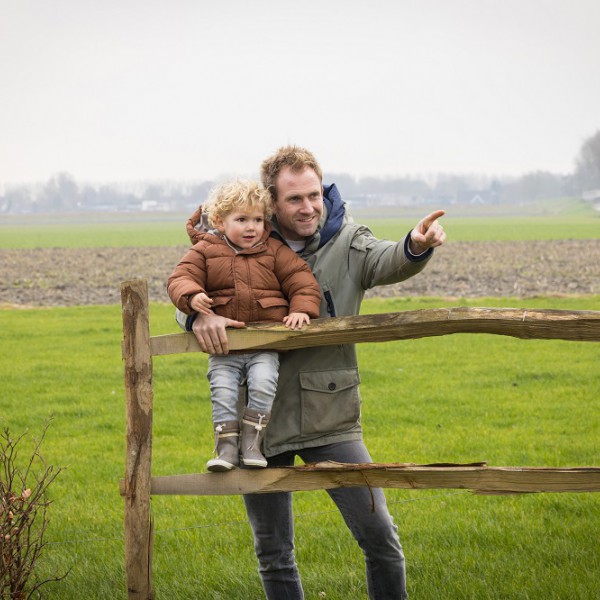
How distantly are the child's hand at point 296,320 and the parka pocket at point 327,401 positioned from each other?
0.35 metres

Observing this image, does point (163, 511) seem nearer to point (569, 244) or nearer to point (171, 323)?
point (171, 323)

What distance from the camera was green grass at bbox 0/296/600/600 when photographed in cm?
657

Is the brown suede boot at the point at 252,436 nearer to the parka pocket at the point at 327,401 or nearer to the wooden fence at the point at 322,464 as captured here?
the wooden fence at the point at 322,464

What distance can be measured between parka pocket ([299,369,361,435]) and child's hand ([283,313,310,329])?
354 mm

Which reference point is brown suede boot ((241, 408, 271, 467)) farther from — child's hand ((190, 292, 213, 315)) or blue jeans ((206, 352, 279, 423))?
child's hand ((190, 292, 213, 315))

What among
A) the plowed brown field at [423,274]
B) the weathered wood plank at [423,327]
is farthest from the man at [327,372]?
the plowed brown field at [423,274]

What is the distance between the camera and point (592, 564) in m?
6.61

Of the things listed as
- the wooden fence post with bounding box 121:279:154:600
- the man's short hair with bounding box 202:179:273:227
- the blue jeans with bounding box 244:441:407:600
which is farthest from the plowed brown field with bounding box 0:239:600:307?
the wooden fence post with bounding box 121:279:154:600

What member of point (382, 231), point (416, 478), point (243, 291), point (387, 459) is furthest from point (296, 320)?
point (382, 231)

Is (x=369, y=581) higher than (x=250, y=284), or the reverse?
(x=250, y=284)

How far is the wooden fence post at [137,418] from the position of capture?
4781mm

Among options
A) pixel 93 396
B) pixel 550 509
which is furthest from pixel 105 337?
pixel 550 509

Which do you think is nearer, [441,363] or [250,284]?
[250,284]

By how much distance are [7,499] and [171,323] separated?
1646 centimetres
